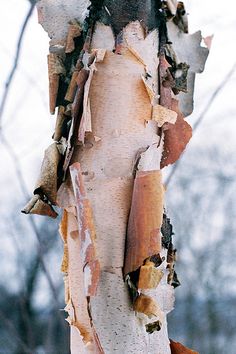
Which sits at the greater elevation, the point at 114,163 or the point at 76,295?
the point at 114,163

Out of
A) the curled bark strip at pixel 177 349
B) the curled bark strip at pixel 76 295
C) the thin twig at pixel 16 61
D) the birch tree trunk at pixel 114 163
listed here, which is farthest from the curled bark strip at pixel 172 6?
the thin twig at pixel 16 61

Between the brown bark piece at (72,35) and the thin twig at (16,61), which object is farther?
the thin twig at (16,61)

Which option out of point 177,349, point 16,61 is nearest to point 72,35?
point 177,349

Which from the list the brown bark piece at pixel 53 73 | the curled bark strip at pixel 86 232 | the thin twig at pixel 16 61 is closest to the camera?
the curled bark strip at pixel 86 232

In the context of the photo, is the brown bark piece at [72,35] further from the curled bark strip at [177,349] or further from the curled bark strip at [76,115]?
the curled bark strip at [177,349]

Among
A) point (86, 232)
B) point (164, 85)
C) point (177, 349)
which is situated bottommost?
point (177, 349)

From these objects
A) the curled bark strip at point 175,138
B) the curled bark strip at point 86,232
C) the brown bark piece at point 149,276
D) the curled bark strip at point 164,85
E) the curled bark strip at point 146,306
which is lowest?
the curled bark strip at point 146,306

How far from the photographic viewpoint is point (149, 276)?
534 mm

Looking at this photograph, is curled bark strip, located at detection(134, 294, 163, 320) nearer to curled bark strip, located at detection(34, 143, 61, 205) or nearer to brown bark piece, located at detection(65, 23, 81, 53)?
curled bark strip, located at detection(34, 143, 61, 205)

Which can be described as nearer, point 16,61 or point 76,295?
point 76,295

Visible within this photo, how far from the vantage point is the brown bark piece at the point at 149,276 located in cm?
53

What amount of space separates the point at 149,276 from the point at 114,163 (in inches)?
4.1

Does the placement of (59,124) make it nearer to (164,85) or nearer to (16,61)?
(164,85)

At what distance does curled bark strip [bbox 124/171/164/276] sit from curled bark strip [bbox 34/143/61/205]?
0.08 m
